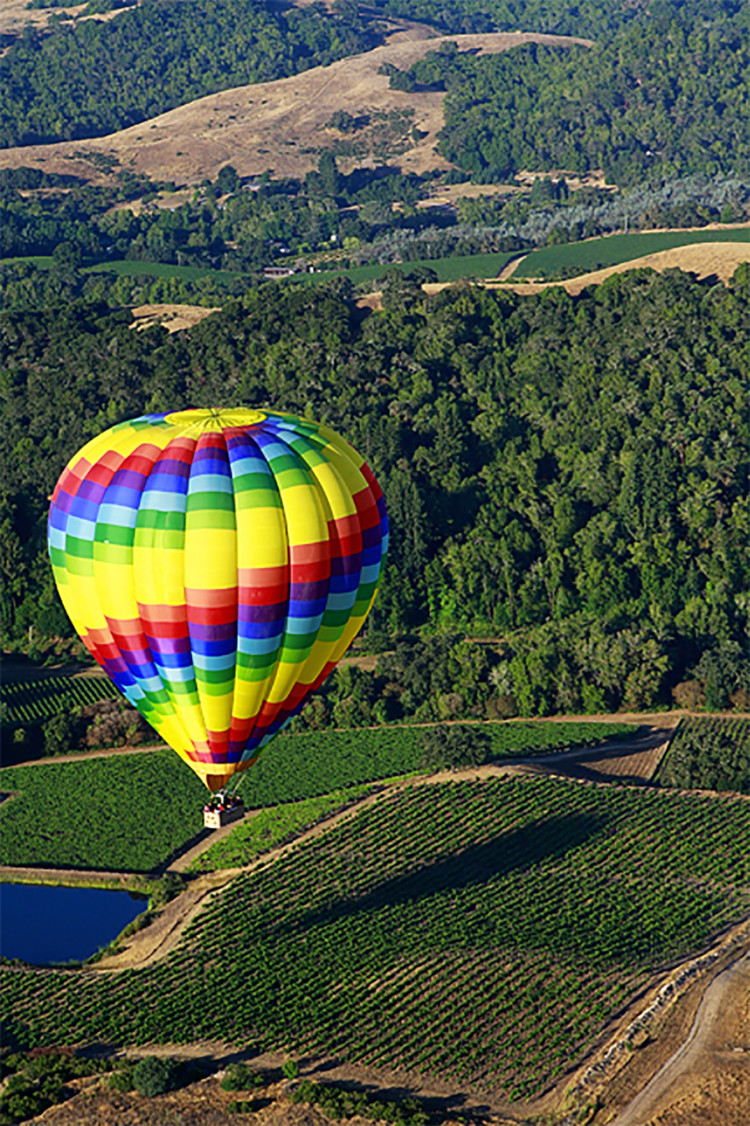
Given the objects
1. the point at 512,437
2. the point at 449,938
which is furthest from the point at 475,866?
the point at 512,437

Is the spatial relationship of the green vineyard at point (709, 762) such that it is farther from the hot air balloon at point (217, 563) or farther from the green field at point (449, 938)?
the hot air balloon at point (217, 563)

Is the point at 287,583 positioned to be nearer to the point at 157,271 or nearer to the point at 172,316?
the point at 172,316

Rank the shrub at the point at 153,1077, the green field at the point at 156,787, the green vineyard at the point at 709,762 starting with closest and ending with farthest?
the shrub at the point at 153,1077
the green field at the point at 156,787
the green vineyard at the point at 709,762

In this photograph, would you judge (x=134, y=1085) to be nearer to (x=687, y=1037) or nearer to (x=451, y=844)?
(x=687, y=1037)

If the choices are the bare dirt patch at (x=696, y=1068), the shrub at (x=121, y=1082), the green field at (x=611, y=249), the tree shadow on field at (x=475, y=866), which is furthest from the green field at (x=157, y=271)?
the shrub at (x=121, y=1082)

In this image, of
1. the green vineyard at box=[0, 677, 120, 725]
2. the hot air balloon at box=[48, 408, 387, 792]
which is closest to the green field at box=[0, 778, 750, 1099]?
the hot air balloon at box=[48, 408, 387, 792]

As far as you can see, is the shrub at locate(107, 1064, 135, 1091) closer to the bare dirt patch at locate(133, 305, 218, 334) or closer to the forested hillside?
the forested hillside
